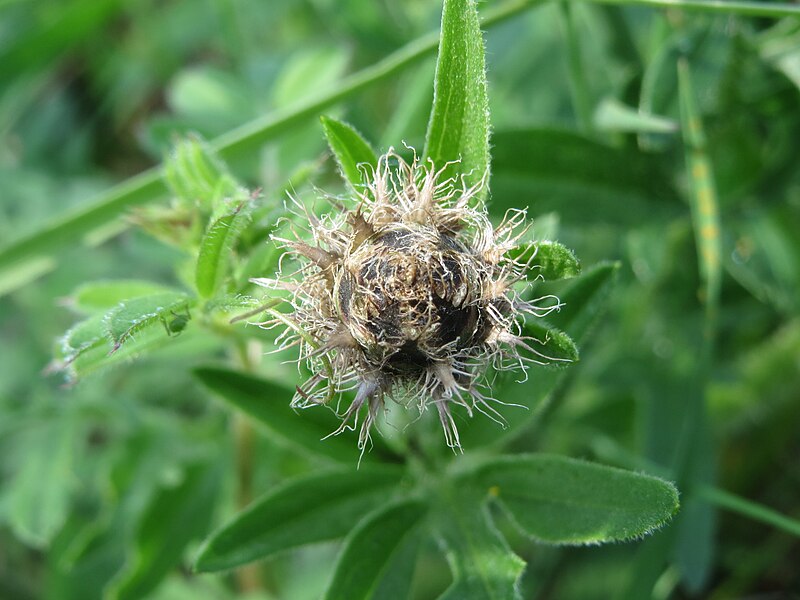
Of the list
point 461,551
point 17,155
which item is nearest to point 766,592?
point 461,551

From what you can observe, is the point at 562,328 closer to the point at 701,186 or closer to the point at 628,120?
the point at 628,120

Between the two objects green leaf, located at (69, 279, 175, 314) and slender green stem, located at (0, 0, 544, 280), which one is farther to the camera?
slender green stem, located at (0, 0, 544, 280)

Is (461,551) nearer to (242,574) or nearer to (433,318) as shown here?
(433,318)

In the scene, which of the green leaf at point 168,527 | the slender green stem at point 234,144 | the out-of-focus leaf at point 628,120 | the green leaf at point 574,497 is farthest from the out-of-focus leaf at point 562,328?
the green leaf at point 168,527

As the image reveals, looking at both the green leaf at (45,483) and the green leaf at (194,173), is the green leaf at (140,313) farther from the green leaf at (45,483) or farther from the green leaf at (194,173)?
the green leaf at (45,483)

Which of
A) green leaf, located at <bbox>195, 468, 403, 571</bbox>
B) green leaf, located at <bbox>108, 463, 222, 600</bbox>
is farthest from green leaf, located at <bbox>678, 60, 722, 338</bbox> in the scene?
green leaf, located at <bbox>108, 463, 222, 600</bbox>

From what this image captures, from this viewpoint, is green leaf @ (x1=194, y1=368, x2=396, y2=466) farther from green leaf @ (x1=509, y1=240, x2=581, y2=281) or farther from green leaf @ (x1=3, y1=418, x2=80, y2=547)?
green leaf @ (x1=3, y1=418, x2=80, y2=547)
